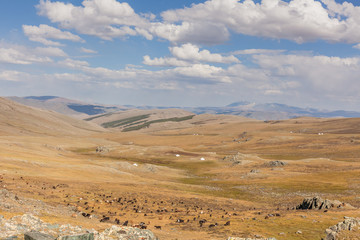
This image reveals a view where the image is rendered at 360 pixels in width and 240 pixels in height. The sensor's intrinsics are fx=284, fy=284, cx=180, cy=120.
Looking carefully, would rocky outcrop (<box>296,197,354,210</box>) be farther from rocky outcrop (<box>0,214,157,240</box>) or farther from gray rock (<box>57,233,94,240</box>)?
gray rock (<box>57,233,94,240</box>)

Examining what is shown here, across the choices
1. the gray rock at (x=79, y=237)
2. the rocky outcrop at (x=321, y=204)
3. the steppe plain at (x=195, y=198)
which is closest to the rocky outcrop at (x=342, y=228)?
the steppe plain at (x=195, y=198)

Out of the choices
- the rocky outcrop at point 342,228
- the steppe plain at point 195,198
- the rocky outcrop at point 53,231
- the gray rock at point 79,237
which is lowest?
the steppe plain at point 195,198

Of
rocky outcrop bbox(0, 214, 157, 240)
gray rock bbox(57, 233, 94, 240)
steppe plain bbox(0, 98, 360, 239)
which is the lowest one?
steppe plain bbox(0, 98, 360, 239)

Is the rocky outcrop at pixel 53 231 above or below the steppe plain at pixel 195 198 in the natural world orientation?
above

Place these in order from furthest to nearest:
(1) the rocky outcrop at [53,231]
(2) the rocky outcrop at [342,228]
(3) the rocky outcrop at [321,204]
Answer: (3) the rocky outcrop at [321,204] < (2) the rocky outcrop at [342,228] < (1) the rocky outcrop at [53,231]

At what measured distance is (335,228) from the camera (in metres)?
26.9

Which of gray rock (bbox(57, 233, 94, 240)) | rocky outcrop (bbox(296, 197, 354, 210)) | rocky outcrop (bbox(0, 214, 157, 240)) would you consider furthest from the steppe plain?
gray rock (bbox(57, 233, 94, 240))

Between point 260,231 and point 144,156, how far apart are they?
442 feet

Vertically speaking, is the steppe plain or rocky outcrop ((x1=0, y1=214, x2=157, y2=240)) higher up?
rocky outcrop ((x1=0, y1=214, x2=157, y2=240))

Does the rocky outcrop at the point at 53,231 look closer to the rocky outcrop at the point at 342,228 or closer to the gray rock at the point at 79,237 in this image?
the gray rock at the point at 79,237

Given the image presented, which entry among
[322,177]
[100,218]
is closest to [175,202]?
[100,218]

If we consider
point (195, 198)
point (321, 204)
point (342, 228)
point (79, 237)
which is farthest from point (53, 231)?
point (321, 204)

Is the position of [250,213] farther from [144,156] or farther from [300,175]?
[144,156]

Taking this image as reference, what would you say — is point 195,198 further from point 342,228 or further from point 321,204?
point 342,228
